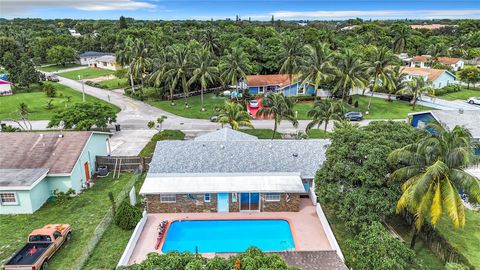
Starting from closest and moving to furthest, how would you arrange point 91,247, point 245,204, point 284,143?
point 91,247
point 245,204
point 284,143

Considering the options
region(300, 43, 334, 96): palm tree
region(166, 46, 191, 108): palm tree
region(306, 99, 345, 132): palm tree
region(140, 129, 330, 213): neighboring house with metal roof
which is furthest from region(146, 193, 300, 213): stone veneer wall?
region(166, 46, 191, 108): palm tree

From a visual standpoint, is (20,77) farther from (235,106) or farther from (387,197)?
(387,197)

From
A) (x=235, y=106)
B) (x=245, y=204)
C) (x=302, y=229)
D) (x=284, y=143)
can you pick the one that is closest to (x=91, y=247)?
(x=245, y=204)

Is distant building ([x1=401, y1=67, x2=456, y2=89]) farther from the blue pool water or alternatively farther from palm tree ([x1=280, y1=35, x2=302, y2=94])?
the blue pool water

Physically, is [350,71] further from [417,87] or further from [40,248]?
[40,248]

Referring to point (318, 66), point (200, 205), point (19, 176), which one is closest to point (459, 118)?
point (318, 66)

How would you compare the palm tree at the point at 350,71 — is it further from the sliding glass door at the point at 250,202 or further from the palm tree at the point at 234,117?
the sliding glass door at the point at 250,202
